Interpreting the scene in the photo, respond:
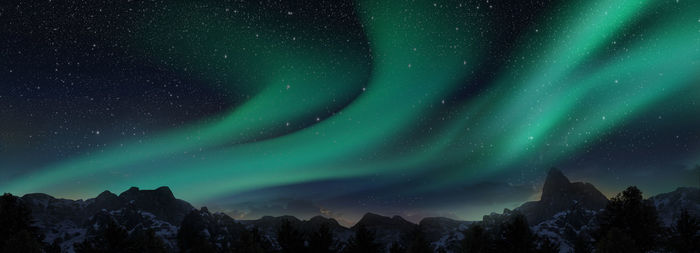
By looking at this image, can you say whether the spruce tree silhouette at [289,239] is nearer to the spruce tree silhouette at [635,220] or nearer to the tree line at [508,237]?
the tree line at [508,237]

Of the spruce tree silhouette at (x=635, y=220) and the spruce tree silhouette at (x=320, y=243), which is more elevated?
the spruce tree silhouette at (x=635, y=220)

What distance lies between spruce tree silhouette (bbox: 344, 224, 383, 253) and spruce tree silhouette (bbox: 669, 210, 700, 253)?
26.2 metres

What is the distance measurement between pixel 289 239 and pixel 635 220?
101 ft

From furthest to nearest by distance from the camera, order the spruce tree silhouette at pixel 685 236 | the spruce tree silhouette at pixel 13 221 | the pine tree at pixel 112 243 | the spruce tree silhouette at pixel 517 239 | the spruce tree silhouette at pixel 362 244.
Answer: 1. the spruce tree silhouette at pixel 362 244
2. the pine tree at pixel 112 243
3. the spruce tree silhouette at pixel 517 239
4. the spruce tree silhouette at pixel 685 236
5. the spruce tree silhouette at pixel 13 221

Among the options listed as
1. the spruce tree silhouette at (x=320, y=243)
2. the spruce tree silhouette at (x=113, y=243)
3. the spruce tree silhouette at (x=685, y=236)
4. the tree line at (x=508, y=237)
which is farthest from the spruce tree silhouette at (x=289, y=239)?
the spruce tree silhouette at (x=685, y=236)

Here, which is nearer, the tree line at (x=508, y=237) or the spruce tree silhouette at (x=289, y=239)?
the tree line at (x=508, y=237)

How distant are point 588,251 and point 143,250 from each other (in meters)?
62.8

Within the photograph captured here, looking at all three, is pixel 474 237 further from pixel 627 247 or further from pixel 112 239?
pixel 112 239

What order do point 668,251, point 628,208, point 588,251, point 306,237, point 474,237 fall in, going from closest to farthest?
point 628,208
point 668,251
point 306,237
point 474,237
point 588,251

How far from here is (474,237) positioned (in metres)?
51.3


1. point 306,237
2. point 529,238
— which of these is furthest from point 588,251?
point 306,237

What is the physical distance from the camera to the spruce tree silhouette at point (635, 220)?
32375 mm

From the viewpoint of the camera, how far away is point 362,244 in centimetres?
4253

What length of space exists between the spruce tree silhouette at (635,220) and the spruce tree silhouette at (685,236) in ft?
9.46
